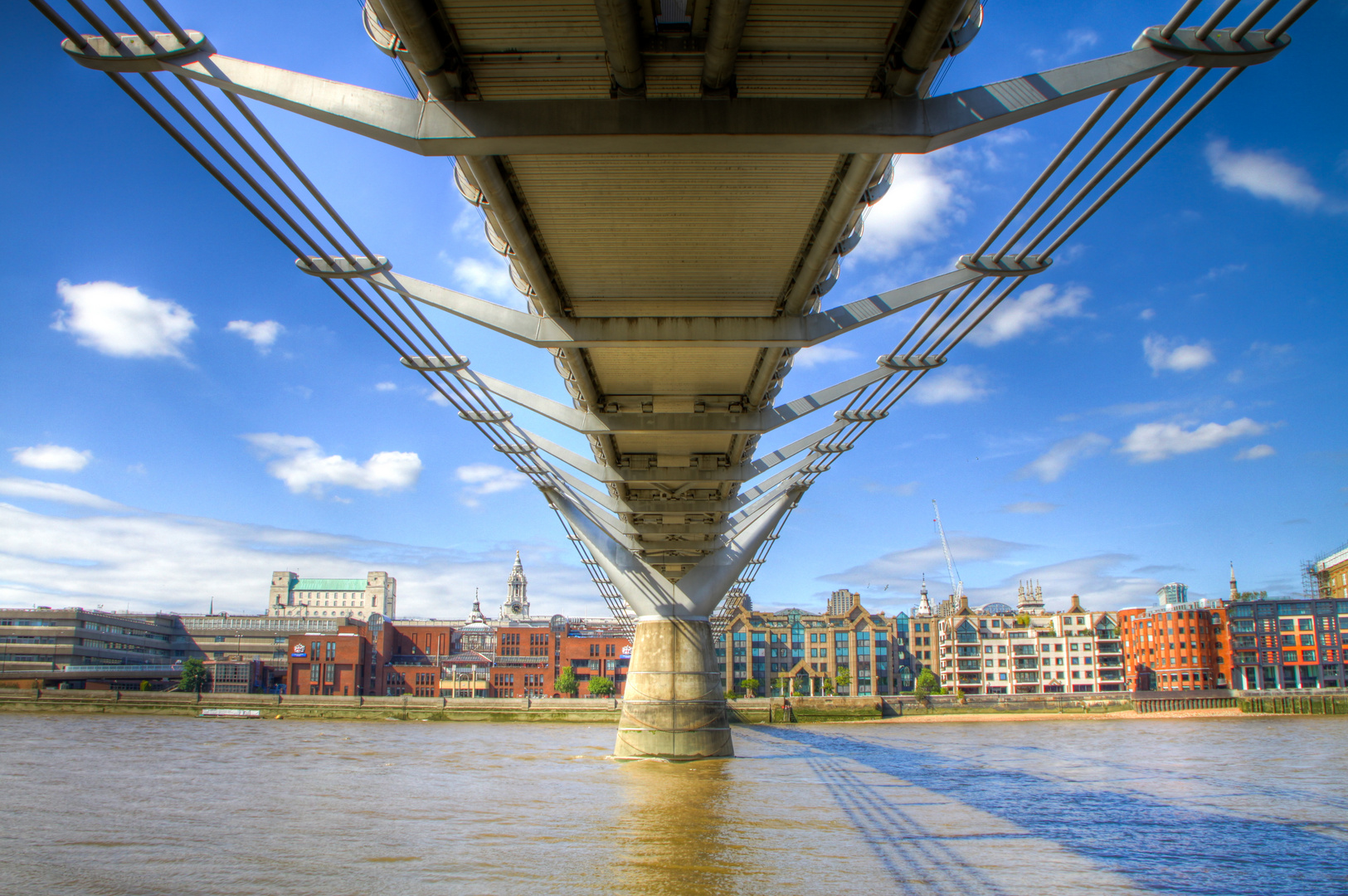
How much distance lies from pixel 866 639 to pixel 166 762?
7678 cm

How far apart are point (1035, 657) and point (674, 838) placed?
93.6m

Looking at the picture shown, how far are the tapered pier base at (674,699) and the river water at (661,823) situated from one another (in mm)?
1109

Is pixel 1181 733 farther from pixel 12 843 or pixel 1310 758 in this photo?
pixel 12 843

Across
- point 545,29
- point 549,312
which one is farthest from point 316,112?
point 549,312

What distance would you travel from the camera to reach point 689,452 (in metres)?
22.5

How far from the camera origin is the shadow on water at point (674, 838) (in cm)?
1252

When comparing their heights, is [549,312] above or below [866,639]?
above

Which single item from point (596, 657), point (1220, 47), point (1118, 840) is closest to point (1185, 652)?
point (596, 657)

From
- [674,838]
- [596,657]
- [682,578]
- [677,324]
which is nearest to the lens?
[677,324]

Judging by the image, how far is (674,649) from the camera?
3091cm

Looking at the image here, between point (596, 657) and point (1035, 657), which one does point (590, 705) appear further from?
point (1035, 657)

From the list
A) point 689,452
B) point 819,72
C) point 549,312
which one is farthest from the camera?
point 689,452

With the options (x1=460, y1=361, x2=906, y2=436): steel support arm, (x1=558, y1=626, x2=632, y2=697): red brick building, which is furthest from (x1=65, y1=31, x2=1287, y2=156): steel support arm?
(x1=558, y1=626, x2=632, y2=697): red brick building

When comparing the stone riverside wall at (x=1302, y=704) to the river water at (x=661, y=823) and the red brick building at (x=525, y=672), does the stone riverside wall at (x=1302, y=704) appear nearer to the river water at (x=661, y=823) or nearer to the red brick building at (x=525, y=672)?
the river water at (x=661, y=823)
